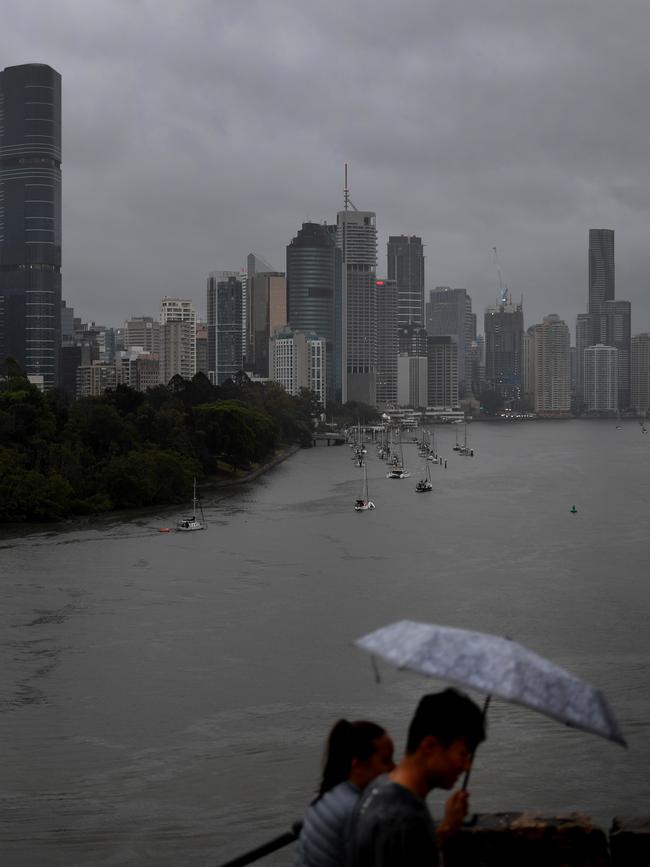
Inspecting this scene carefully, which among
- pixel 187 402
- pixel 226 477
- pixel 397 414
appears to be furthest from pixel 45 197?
pixel 226 477

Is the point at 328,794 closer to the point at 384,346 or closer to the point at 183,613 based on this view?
the point at 183,613

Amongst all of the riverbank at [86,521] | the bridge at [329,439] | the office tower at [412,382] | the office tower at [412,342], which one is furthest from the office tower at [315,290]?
the riverbank at [86,521]

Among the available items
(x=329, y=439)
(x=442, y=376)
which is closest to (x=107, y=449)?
(x=329, y=439)

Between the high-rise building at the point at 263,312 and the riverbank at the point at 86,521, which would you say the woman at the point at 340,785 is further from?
the high-rise building at the point at 263,312

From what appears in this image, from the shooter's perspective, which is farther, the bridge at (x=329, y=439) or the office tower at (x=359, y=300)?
the office tower at (x=359, y=300)

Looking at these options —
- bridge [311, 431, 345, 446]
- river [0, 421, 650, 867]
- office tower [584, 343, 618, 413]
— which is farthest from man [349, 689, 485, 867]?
office tower [584, 343, 618, 413]

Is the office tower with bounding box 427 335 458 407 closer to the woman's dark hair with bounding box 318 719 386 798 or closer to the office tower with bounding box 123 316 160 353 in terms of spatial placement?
the office tower with bounding box 123 316 160 353

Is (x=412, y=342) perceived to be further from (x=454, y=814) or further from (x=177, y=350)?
(x=454, y=814)
